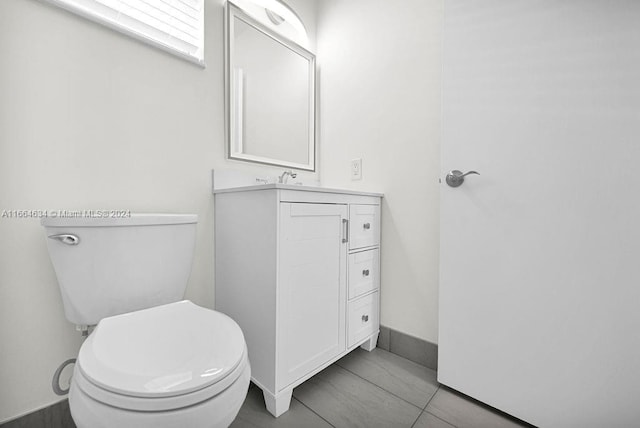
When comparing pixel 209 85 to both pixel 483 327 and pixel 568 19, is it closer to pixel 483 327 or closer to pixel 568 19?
pixel 568 19

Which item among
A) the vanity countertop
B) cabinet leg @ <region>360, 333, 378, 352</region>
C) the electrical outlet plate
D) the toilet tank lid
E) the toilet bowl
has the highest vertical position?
the electrical outlet plate

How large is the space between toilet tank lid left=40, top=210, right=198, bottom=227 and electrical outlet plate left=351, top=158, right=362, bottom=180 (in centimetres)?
94

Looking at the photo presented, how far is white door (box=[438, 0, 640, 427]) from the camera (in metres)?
0.82

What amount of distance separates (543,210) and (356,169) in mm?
925

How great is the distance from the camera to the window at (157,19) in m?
1.01

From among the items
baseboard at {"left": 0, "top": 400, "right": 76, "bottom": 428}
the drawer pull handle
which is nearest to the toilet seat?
baseboard at {"left": 0, "top": 400, "right": 76, "bottom": 428}

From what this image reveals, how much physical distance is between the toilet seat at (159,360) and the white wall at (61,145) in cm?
40

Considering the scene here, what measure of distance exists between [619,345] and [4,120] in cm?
200

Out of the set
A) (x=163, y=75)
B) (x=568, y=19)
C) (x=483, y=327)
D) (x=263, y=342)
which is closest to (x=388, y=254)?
(x=483, y=327)

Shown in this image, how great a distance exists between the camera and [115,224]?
34.2 inches

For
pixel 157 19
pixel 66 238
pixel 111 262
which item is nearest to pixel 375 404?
pixel 111 262

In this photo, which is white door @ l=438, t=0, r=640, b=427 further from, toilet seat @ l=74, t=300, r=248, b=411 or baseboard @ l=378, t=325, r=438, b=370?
toilet seat @ l=74, t=300, r=248, b=411

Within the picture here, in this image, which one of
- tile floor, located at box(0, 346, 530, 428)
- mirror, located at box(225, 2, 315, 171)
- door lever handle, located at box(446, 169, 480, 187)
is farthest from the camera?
mirror, located at box(225, 2, 315, 171)

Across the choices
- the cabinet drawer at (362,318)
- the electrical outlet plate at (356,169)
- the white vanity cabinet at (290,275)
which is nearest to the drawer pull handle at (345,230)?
the white vanity cabinet at (290,275)
